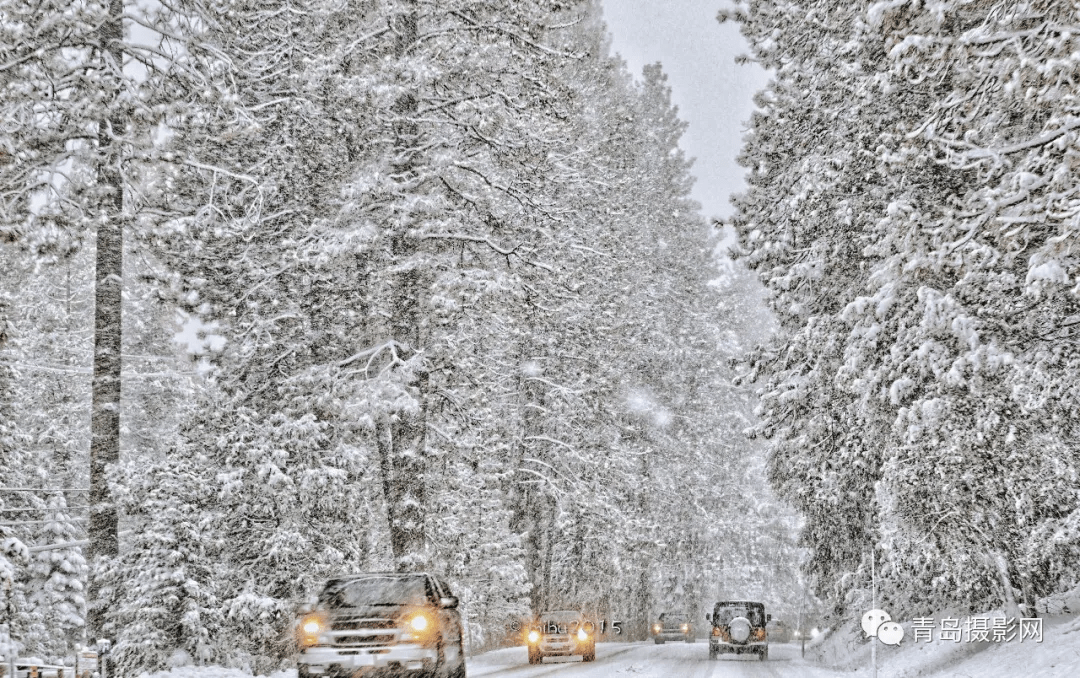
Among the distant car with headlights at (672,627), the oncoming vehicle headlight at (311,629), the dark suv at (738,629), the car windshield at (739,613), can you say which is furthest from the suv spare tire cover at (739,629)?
the oncoming vehicle headlight at (311,629)

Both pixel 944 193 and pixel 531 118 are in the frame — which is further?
pixel 531 118

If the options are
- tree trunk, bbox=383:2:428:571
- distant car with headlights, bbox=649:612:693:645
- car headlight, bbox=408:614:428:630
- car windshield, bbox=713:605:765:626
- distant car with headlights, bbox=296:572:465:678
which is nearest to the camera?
distant car with headlights, bbox=296:572:465:678

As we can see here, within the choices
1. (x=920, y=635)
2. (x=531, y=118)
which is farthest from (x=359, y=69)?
(x=920, y=635)

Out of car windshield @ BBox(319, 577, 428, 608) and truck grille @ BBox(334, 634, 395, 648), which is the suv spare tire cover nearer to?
car windshield @ BBox(319, 577, 428, 608)

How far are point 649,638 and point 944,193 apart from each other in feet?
170

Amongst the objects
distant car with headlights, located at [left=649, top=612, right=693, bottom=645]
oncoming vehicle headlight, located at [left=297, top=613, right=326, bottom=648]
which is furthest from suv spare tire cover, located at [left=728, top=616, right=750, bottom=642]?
oncoming vehicle headlight, located at [left=297, top=613, right=326, bottom=648]

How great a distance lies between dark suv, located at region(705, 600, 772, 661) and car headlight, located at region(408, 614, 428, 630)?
2072 centimetres

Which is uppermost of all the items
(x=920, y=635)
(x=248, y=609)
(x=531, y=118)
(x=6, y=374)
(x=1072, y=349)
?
(x=531, y=118)

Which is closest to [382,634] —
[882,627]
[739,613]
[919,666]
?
[882,627]

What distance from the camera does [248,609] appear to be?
20.0 meters

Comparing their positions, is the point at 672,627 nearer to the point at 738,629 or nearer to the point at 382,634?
the point at 738,629

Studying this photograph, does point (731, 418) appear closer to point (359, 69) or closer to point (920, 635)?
point (920, 635)

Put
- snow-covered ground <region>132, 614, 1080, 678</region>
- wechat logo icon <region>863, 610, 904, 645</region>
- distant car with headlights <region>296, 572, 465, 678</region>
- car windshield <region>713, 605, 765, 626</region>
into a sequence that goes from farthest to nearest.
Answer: car windshield <region>713, 605, 765, 626</region> < snow-covered ground <region>132, 614, 1080, 678</region> < wechat logo icon <region>863, 610, 904, 645</region> < distant car with headlights <region>296, 572, 465, 678</region>

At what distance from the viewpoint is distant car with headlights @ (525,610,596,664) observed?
26609 mm
